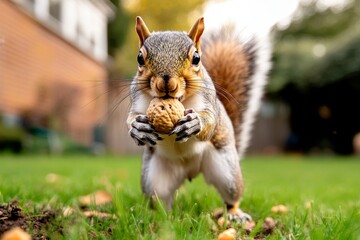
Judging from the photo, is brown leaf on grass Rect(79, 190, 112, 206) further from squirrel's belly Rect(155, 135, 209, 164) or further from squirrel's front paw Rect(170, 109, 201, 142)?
squirrel's front paw Rect(170, 109, 201, 142)

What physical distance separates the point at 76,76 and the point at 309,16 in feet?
40.4

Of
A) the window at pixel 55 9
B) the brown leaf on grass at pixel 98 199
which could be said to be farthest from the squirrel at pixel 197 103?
the window at pixel 55 9

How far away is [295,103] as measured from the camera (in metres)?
13.2

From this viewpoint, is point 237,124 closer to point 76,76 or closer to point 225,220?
point 225,220

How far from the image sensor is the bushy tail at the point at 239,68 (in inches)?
91.4

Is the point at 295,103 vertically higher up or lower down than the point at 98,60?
lower down

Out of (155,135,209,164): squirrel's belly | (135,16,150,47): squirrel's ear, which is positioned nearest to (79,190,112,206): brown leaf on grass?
(155,135,209,164): squirrel's belly

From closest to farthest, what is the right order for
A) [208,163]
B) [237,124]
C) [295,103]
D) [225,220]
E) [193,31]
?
[225,220], [193,31], [208,163], [237,124], [295,103]

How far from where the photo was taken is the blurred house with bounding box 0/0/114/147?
881cm

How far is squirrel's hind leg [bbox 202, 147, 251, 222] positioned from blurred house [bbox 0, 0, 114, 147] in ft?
19.3

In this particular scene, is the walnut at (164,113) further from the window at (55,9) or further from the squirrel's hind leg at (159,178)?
the window at (55,9)

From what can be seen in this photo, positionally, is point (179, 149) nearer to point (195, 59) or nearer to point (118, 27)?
point (195, 59)

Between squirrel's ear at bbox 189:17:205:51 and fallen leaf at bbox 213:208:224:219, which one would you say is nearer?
squirrel's ear at bbox 189:17:205:51

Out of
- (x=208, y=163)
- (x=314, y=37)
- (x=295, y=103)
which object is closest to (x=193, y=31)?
(x=208, y=163)
